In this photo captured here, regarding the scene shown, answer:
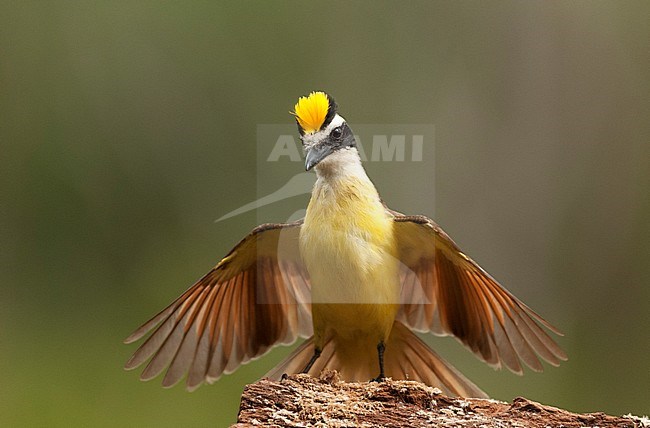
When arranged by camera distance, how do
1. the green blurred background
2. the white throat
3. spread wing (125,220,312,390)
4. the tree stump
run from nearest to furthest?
the tree stump → the white throat → spread wing (125,220,312,390) → the green blurred background

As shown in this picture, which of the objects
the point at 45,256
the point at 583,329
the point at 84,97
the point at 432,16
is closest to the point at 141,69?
the point at 84,97

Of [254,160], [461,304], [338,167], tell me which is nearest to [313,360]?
[461,304]

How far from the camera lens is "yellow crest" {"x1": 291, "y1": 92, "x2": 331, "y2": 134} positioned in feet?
11.2

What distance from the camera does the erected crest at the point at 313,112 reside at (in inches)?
134

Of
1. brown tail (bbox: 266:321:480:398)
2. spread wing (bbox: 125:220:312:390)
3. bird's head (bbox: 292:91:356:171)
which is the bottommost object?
brown tail (bbox: 266:321:480:398)

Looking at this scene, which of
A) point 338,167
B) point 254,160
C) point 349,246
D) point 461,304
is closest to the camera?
point 349,246

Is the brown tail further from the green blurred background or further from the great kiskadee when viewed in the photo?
the green blurred background

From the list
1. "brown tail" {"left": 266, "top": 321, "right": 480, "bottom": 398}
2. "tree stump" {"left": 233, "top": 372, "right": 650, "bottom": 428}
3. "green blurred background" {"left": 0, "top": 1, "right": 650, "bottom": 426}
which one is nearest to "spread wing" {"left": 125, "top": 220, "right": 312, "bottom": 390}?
"brown tail" {"left": 266, "top": 321, "right": 480, "bottom": 398}

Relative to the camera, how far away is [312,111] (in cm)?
343

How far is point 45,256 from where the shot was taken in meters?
5.50

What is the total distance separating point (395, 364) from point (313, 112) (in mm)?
1185

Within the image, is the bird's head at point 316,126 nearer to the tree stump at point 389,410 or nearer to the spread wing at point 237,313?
the spread wing at point 237,313

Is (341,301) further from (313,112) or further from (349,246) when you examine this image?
(313,112)

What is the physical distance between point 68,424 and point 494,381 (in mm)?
2423
